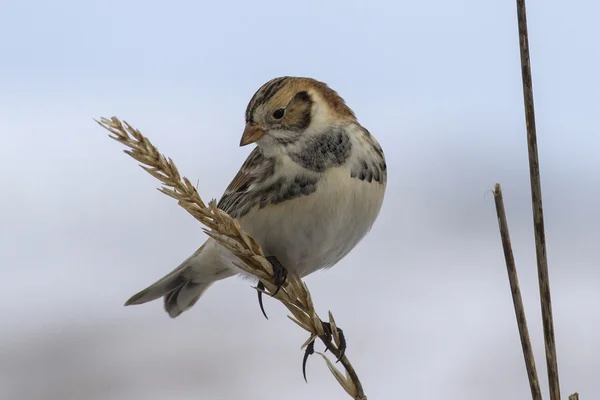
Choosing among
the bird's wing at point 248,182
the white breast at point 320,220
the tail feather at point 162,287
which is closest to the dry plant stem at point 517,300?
the white breast at point 320,220

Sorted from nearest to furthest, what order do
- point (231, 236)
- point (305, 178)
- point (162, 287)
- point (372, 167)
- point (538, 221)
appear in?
point (538, 221) < point (231, 236) < point (305, 178) < point (372, 167) < point (162, 287)

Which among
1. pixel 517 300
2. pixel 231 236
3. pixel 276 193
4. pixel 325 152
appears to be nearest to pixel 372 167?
pixel 325 152

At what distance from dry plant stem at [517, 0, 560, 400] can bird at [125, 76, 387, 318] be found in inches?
43.1

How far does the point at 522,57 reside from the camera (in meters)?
1.13

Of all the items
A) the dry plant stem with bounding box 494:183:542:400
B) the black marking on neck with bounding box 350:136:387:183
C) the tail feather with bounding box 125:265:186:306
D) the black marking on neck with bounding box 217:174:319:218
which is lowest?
the dry plant stem with bounding box 494:183:542:400

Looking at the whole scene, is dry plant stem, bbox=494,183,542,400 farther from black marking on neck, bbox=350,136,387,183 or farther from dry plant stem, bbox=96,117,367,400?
black marking on neck, bbox=350,136,387,183

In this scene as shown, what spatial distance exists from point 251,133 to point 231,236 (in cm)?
81

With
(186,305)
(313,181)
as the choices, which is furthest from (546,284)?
(186,305)

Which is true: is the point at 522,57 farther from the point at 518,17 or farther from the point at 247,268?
the point at 247,268

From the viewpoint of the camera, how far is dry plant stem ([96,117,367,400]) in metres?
1.21

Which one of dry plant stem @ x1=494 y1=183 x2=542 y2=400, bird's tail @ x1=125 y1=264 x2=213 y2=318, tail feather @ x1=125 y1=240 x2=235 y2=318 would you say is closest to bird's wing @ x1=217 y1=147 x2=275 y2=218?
tail feather @ x1=125 y1=240 x2=235 y2=318

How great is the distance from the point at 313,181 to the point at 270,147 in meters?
0.17

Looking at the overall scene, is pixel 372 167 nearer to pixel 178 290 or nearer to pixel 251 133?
pixel 251 133

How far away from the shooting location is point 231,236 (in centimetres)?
143
